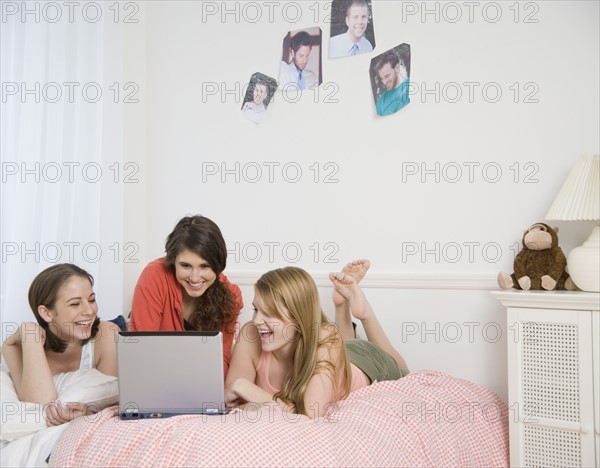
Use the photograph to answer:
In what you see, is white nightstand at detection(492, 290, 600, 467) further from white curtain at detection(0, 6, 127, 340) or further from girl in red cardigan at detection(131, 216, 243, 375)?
white curtain at detection(0, 6, 127, 340)

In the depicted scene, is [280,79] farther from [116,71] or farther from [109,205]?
[109,205]

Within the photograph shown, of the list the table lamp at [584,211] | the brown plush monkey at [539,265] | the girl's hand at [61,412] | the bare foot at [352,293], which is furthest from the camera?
the bare foot at [352,293]

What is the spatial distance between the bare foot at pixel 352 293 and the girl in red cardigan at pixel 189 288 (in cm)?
39

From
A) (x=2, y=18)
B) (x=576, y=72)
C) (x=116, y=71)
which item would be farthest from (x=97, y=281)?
(x=576, y=72)

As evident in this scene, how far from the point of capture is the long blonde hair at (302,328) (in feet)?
6.58

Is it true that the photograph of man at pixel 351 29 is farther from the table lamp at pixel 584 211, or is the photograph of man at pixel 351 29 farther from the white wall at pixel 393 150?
the table lamp at pixel 584 211

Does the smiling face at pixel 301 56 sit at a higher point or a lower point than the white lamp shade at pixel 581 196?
higher

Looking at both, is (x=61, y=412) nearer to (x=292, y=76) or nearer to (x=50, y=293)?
(x=50, y=293)

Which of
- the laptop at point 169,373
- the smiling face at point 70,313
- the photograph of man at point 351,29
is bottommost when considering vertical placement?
the laptop at point 169,373

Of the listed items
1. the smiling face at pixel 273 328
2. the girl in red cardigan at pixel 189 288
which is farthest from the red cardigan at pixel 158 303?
the smiling face at pixel 273 328

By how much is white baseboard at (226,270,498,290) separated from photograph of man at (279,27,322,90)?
0.79m

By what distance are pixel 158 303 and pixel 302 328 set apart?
22.8 inches

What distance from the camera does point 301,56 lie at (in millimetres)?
2924

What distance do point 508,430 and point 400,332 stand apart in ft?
2.05
